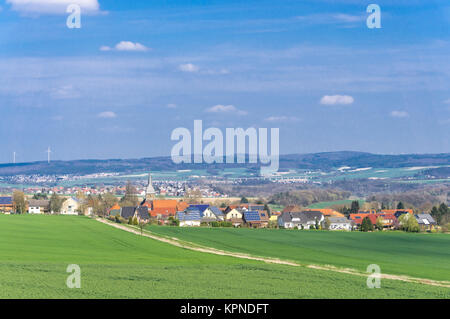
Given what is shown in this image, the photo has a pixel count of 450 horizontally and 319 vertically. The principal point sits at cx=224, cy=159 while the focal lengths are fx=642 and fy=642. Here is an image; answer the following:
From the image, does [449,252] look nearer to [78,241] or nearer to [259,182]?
[78,241]

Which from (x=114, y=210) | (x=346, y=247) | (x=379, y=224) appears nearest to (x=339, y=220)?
(x=379, y=224)

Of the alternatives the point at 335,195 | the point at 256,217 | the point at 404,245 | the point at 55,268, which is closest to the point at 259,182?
the point at 335,195

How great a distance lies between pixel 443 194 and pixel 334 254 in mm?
95117

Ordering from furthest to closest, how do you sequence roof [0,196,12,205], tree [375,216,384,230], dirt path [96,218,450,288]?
roof [0,196,12,205] < tree [375,216,384,230] < dirt path [96,218,450,288]

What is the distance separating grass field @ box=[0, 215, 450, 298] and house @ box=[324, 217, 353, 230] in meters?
40.4

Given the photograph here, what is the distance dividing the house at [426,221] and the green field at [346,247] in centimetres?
1212

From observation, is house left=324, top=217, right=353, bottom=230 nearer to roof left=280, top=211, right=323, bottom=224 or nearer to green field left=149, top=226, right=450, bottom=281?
roof left=280, top=211, right=323, bottom=224

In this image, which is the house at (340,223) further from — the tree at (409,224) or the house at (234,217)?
the house at (234,217)

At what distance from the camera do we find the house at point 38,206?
9594 cm

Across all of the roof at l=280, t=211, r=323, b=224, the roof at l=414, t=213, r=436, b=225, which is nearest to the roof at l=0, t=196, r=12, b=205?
the roof at l=280, t=211, r=323, b=224

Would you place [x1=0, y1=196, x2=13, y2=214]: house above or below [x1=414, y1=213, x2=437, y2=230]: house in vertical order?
above

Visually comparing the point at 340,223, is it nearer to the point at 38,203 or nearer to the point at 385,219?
the point at 385,219

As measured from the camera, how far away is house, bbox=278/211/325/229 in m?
76.1
